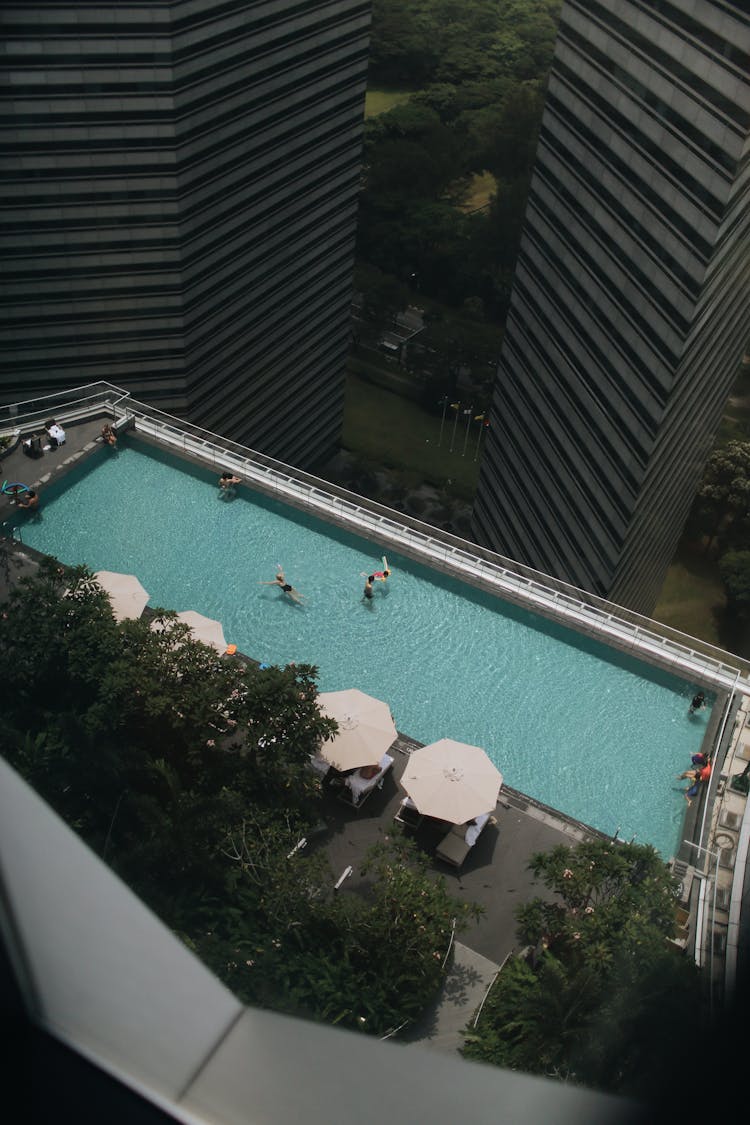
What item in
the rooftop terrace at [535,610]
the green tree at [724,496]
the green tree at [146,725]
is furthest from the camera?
the green tree at [724,496]

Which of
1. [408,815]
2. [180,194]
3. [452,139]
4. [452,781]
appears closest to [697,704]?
[452,781]

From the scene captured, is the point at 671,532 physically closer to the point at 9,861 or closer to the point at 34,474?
the point at 34,474

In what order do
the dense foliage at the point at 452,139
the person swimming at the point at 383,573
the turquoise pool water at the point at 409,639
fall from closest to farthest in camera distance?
the turquoise pool water at the point at 409,639 < the person swimming at the point at 383,573 < the dense foliage at the point at 452,139

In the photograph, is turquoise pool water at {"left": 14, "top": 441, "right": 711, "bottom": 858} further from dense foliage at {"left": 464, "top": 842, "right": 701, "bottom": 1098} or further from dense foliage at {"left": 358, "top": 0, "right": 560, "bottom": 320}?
dense foliage at {"left": 358, "top": 0, "right": 560, "bottom": 320}

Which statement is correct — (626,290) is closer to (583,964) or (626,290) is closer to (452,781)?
(452,781)

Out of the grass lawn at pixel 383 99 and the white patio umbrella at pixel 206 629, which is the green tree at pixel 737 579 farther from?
the grass lawn at pixel 383 99

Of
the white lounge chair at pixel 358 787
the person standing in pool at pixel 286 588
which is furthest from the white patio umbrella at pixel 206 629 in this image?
the white lounge chair at pixel 358 787

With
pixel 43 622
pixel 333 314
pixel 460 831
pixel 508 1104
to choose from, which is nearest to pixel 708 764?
pixel 460 831
